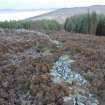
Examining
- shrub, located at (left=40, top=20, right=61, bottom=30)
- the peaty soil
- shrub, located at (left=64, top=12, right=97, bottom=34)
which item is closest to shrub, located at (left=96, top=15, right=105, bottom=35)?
shrub, located at (left=64, top=12, right=97, bottom=34)

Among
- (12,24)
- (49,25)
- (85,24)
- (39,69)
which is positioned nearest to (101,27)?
(85,24)

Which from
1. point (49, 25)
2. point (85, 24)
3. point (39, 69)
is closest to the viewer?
point (39, 69)

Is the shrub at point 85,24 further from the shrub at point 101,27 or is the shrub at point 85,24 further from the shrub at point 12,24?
the shrub at point 12,24

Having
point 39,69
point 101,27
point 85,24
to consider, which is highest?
point 85,24

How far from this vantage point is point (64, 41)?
6.18 meters

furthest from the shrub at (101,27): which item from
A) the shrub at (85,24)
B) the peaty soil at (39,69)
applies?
the peaty soil at (39,69)

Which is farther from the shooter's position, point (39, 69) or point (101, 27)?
point (101, 27)

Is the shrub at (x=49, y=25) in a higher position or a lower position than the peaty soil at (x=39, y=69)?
higher

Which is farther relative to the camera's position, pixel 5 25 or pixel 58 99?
pixel 5 25

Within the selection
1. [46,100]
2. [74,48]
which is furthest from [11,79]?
[74,48]

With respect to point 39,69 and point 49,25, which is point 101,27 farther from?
point 39,69

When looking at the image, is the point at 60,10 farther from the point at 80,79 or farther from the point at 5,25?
the point at 80,79

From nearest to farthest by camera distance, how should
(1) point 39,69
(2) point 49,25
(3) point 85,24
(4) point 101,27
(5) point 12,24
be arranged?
(1) point 39,69, (5) point 12,24, (4) point 101,27, (3) point 85,24, (2) point 49,25

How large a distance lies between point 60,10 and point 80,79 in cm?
1517
